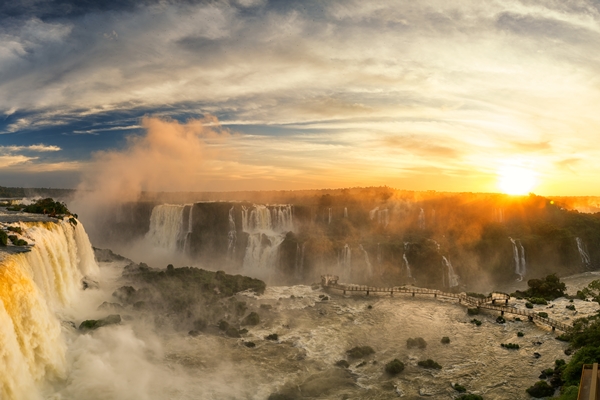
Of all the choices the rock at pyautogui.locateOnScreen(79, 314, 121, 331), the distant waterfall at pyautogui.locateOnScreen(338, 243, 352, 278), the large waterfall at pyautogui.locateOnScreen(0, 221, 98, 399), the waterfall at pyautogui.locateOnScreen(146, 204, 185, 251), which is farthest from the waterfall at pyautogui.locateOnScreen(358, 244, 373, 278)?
the large waterfall at pyautogui.locateOnScreen(0, 221, 98, 399)

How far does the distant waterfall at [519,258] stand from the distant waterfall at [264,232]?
4329cm

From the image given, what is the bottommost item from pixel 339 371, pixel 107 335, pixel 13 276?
pixel 339 371

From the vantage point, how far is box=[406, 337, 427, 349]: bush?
3728cm

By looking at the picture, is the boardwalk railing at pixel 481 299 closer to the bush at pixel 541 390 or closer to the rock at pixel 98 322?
the bush at pixel 541 390

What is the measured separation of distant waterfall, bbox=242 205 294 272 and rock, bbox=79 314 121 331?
39.7m

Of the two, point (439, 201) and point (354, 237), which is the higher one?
point (439, 201)

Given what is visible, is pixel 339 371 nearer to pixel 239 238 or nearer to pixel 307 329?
pixel 307 329

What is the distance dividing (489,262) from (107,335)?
66611 mm

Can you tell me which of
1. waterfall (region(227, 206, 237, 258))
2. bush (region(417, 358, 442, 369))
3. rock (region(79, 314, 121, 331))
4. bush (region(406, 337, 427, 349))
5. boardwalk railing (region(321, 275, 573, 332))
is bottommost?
bush (region(417, 358, 442, 369))

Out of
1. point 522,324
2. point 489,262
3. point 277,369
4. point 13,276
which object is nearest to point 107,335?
point 13,276

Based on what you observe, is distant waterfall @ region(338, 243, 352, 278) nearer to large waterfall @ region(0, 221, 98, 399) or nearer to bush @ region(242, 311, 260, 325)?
bush @ region(242, 311, 260, 325)

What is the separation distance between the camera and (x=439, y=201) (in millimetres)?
96188

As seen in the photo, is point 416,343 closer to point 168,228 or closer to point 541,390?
point 541,390

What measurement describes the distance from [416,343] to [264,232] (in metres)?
49.2
